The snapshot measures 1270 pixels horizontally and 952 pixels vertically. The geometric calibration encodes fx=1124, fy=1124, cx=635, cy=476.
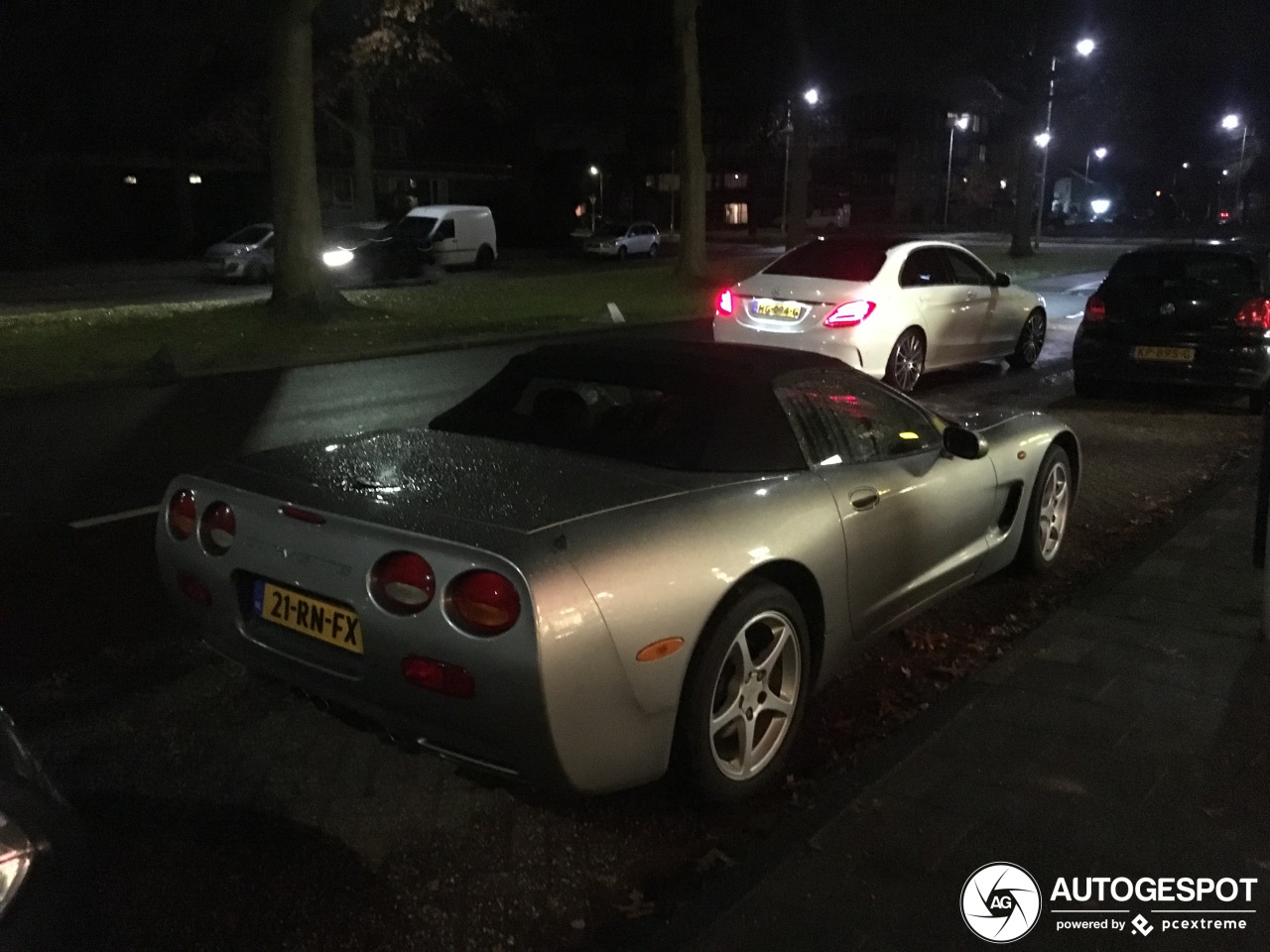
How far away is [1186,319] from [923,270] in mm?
2477

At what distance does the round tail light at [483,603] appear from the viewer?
295cm

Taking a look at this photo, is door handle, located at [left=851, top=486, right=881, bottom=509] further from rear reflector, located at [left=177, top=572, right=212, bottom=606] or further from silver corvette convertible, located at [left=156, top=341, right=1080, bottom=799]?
rear reflector, located at [left=177, top=572, right=212, bottom=606]

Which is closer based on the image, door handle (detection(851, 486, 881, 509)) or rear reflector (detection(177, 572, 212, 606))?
rear reflector (detection(177, 572, 212, 606))

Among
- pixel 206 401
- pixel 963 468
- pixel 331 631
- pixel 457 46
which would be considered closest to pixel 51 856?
pixel 331 631

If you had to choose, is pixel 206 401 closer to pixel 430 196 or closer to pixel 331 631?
pixel 331 631

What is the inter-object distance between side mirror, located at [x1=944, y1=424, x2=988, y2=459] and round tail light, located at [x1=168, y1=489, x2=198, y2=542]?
114 inches

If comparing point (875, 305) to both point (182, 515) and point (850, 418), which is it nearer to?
point (850, 418)

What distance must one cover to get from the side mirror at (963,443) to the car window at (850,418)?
0.10 m

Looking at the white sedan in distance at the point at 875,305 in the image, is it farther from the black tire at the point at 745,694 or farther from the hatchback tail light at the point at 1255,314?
Result: the black tire at the point at 745,694

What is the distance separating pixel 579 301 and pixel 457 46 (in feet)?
50.3

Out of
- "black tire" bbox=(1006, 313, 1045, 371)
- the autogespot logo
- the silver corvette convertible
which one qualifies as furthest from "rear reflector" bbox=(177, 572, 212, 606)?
"black tire" bbox=(1006, 313, 1045, 371)

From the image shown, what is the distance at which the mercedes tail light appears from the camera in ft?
34.8

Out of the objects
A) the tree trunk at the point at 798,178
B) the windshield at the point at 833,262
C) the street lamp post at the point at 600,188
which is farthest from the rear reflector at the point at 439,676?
the street lamp post at the point at 600,188

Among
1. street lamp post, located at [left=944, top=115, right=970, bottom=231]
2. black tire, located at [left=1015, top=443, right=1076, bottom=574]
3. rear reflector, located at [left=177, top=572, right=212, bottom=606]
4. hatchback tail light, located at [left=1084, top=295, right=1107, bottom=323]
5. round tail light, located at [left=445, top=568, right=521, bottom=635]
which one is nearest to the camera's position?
round tail light, located at [left=445, top=568, right=521, bottom=635]
